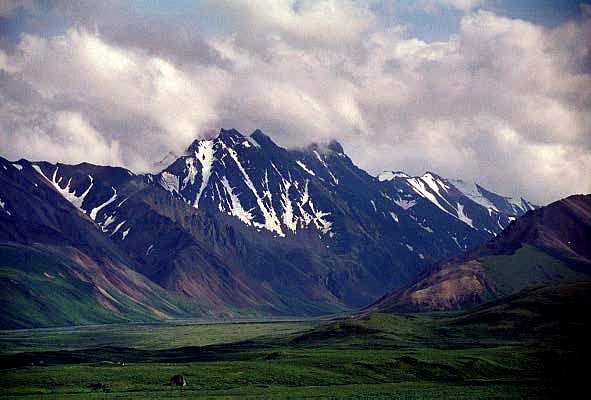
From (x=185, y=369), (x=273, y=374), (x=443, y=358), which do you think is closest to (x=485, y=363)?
(x=443, y=358)

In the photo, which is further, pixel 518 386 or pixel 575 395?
pixel 518 386

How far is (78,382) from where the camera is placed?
162 metres

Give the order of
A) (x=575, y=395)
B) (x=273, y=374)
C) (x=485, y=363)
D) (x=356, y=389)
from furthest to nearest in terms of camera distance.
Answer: (x=485, y=363), (x=273, y=374), (x=356, y=389), (x=575, y=395)

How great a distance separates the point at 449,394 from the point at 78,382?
243 feet

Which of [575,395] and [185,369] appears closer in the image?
[575,395]

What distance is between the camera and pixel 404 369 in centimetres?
18625

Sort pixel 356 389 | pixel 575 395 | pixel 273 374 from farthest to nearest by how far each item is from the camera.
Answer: pixel 273 374
pixel 356 389
pixel 575 395

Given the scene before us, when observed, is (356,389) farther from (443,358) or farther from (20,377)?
(20,377)

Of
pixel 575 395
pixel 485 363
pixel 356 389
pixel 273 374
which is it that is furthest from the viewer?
pixel 485 363

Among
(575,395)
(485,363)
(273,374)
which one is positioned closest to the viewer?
(575,395)

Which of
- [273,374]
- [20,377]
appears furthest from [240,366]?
[20,377]

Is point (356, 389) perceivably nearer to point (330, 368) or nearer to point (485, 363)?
point (330, 368)

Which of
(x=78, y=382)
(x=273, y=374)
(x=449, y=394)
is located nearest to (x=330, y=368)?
(x=273, y=374)

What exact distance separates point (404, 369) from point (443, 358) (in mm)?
17709
